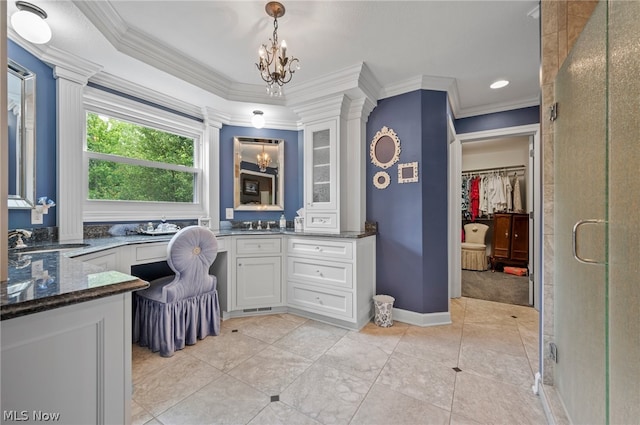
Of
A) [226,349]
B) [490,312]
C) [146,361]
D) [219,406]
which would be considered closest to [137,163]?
[146,361]

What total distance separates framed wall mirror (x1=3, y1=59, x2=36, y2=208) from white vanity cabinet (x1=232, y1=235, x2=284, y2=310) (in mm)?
1590

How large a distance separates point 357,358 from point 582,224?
1643 millimetres

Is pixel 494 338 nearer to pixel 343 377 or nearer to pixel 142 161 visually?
pixel 343 377

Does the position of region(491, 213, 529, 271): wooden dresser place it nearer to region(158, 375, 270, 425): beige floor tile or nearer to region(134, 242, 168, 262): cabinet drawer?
region(158, 375, 270, 425): beige floor tile

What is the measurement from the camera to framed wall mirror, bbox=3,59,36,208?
1823 millimetres

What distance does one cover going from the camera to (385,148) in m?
2.91

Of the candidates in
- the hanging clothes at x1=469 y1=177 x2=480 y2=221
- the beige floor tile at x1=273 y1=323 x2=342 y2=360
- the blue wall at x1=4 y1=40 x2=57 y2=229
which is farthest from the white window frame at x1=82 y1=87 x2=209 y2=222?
the hanging clothes at x1=469 y1=177 x2=480 y2=221

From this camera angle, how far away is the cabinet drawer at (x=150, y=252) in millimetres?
2117

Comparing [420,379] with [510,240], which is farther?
[510,240]

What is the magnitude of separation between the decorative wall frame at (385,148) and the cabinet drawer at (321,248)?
1030mm

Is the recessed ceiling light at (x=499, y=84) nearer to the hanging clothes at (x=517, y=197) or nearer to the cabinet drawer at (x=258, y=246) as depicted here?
the cabinet drawer at (x=258, y=246)

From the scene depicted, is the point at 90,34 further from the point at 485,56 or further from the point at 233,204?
the point at 485,56

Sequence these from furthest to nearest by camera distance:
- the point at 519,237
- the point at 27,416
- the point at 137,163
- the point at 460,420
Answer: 1. the point at 519,237
2. the point at 137,163
3. the point at 460,420
4. the point at 27,416

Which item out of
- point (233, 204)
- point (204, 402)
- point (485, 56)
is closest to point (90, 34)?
point (233, 204)
